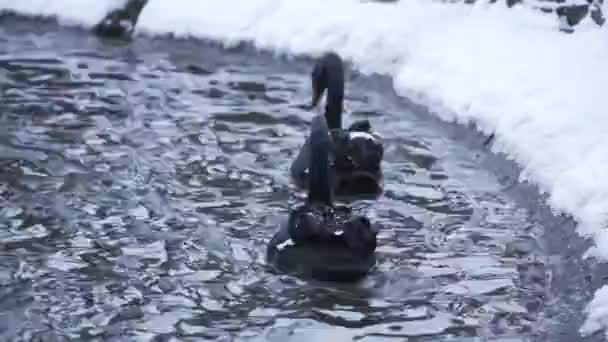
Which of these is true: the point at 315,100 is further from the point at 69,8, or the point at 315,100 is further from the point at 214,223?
the point at 69,8

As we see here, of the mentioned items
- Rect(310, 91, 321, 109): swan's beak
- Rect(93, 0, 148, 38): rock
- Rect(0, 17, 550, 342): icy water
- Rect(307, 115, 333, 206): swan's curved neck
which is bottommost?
Rect(0, 17, 550, 342): icy water

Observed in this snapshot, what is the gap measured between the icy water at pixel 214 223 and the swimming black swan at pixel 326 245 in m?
0.12

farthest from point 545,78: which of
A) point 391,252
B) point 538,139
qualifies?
point 391,252

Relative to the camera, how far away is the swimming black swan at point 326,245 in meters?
8.52

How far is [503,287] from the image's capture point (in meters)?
8.81

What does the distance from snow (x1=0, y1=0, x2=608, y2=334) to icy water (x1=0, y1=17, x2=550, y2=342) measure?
39 cm

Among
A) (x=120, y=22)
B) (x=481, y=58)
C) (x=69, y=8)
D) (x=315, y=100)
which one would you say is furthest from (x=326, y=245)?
(x=69, y=8)

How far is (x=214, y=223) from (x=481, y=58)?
508 centimetres

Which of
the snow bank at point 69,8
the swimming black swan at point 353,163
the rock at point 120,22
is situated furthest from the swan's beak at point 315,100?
the snow bank at point 69,8

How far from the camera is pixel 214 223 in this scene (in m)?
9.88

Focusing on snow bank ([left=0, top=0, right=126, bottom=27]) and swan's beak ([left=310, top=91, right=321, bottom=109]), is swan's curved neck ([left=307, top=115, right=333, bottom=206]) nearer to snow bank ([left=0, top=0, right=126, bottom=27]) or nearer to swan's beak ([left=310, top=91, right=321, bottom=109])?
swan's beak ([left=310, top=91, right=321, bottom=109])

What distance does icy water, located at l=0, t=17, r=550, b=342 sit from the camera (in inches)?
318

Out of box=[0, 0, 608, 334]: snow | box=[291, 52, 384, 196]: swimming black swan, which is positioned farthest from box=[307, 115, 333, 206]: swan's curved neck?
box=[0, 0, 608, 334]: snow

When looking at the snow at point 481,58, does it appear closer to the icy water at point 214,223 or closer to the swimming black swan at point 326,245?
the icy water at point 214,223
